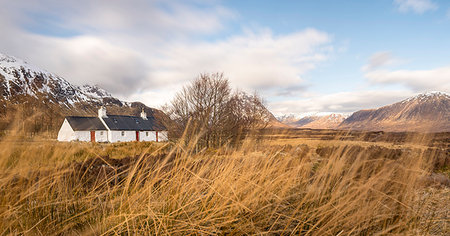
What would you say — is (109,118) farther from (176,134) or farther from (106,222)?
(106,222)

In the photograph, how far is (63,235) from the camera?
5.26ft

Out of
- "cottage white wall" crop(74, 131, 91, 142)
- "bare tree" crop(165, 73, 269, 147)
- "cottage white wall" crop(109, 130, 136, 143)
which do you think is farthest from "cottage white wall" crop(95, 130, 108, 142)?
"bare tree" crop(165, 73, 269, 147)

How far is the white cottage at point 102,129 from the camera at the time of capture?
3378cm

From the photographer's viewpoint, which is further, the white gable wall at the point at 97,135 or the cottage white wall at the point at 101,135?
the cottage white wall at the point at 101,135

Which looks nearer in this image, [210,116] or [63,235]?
[63,235]

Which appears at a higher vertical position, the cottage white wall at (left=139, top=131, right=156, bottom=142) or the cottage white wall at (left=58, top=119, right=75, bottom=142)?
the cottage white wall at (left=58, top=119, right=75, bottom=142)

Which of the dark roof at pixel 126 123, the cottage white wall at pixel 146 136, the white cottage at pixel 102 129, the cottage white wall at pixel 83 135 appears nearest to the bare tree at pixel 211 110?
the white cottage at pixel 102 129

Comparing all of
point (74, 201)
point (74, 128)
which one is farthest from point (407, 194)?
point (74, 128)

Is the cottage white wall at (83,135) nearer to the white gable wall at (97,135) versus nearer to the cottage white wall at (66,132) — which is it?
the white gable wall at (97,135)

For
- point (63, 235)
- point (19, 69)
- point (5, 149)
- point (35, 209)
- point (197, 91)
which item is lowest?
point (63, 235)

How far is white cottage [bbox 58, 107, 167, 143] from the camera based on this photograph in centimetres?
3378

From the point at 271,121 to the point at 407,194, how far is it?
12764mm

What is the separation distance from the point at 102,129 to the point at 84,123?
334 centimetres

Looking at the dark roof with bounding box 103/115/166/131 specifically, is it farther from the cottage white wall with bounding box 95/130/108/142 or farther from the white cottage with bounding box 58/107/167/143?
the cottage white wall with bounding box 95/130/108/142
